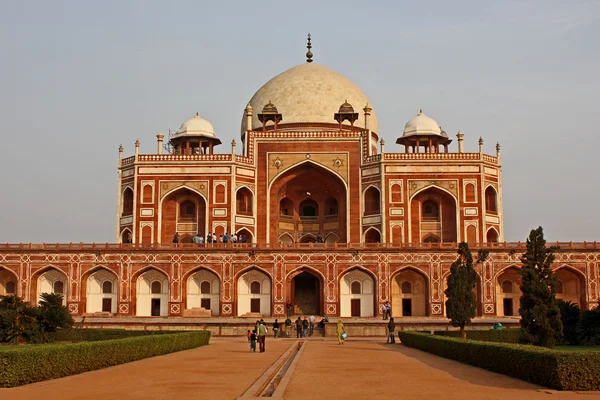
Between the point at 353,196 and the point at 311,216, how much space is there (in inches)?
187

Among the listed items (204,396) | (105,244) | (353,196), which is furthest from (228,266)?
(204,396)

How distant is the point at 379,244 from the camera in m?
36.9

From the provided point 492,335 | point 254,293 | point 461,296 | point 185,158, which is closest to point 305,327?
point 254,293

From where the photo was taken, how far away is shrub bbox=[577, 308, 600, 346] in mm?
25250

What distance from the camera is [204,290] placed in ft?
122

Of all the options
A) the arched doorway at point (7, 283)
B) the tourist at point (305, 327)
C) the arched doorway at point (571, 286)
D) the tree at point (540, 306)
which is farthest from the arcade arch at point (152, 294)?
the tree at point (540, 306)

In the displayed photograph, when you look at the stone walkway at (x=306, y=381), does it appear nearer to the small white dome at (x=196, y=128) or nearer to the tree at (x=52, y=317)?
the tree at (x=52, y=317)

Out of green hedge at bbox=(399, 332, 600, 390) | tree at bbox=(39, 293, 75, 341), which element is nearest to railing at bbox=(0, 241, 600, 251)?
tree at bbox=(39, 293, 75, 341)

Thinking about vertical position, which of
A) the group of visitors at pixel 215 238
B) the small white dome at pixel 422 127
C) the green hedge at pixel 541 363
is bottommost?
the green hedge at pixel 541 363

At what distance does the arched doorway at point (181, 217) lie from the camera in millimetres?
41531

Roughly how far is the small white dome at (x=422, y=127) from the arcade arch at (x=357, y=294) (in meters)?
10.9

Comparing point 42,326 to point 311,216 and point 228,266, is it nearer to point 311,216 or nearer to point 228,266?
point 228,266

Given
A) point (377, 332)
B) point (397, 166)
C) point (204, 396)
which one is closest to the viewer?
point (204, 396)

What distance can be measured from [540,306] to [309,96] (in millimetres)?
31286
